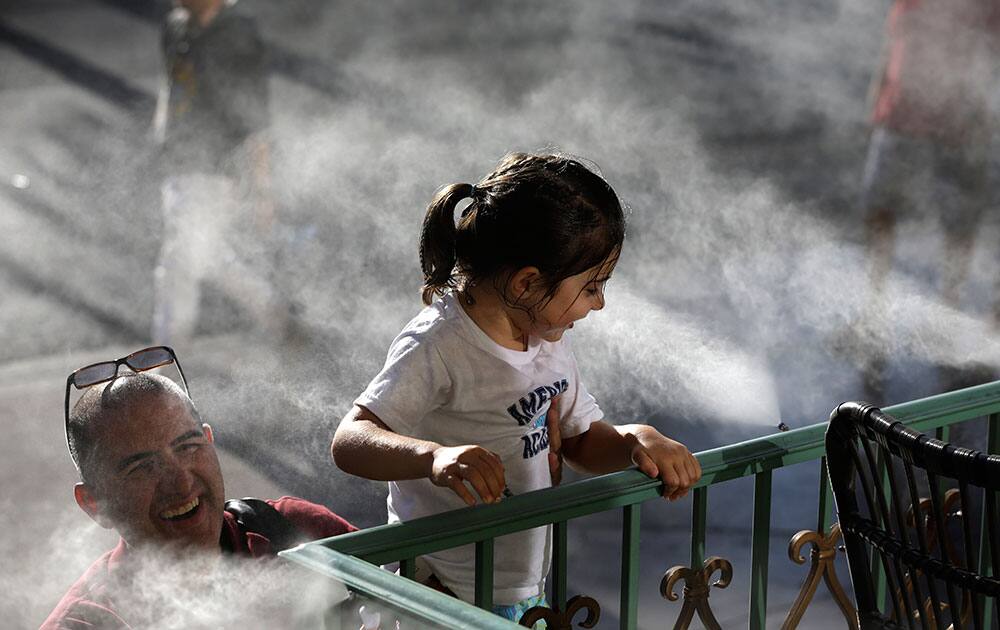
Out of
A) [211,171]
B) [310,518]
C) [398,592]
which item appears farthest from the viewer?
[211,171]

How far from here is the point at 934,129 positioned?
262 inches

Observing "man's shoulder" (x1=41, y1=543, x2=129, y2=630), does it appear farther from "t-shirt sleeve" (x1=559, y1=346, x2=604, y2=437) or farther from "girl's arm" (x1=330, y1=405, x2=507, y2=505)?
"t-shirt sleeve" (x1=559, y1=346, x2=604, y2=437)

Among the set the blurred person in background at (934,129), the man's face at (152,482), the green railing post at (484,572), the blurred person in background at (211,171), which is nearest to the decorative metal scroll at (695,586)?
the green railing post at (484,572)

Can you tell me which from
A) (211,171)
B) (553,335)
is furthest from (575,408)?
(211,171)

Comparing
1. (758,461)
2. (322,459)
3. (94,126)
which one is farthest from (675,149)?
(758,461)

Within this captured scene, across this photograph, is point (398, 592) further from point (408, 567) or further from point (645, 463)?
point (645, 463)

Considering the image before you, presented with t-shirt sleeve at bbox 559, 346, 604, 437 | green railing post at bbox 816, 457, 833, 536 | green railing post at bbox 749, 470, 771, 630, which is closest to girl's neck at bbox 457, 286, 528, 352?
t-shirt sleeve at bbox 559, 346, 604, 437

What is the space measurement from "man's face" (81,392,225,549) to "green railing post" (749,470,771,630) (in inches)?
26.2

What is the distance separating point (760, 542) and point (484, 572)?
402 mm

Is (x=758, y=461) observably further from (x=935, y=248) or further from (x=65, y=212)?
(x=935, y=248)

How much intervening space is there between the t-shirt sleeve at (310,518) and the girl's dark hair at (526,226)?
519mm

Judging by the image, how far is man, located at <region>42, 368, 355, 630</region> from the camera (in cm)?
164

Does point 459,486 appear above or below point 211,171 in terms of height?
below

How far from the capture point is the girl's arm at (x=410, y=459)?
4.08 feet
